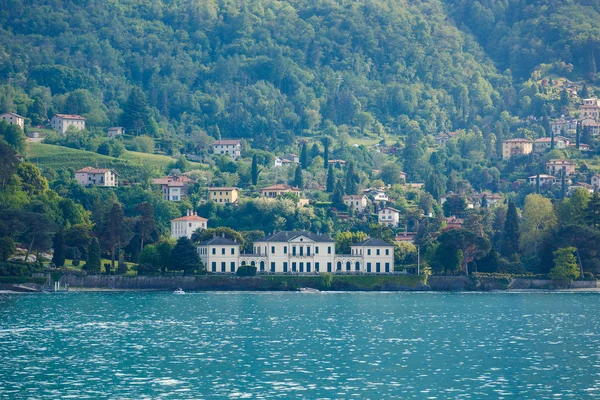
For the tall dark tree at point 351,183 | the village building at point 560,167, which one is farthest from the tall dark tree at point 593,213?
the village building at point 560,167

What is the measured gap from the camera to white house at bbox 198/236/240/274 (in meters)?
118

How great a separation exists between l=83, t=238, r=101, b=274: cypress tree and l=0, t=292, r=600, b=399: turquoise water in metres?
12.9

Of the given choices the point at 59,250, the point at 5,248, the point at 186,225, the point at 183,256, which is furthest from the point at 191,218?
the point at 5,248

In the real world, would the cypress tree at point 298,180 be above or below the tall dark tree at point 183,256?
above

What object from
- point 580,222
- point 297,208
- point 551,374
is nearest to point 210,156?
point 297,208

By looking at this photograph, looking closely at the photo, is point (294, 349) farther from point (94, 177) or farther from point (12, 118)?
point (12, 118)

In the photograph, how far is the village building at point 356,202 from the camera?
15662 centimetres

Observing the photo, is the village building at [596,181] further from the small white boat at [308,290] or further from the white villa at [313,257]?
the small white boat at [308,290]

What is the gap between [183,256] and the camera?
112125mm

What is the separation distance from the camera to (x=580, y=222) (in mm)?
124875

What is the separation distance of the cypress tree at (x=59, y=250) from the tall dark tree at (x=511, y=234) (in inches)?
1709

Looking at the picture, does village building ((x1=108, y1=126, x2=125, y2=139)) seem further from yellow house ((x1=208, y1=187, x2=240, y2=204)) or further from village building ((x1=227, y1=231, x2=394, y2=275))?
village building ((x1=227, y1=231, x2=394, y2=275))

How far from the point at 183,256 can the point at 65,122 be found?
88.4 m

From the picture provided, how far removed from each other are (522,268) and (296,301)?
28454mm
